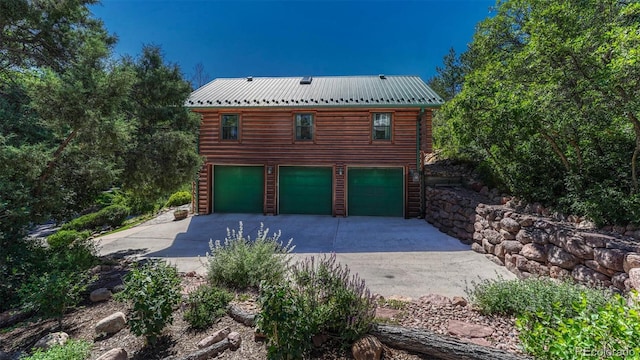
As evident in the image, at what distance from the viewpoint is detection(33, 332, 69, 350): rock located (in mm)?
2688

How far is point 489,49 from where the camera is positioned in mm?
9953

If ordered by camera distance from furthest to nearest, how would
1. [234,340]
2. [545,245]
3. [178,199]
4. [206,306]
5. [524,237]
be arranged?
[178,199], [524,237], [545,245], [206,306], [234,340]

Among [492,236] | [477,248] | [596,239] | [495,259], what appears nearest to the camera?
[596,239]

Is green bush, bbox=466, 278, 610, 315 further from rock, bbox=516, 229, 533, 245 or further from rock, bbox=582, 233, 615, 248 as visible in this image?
rock, bbox=516, 229, 533, 245

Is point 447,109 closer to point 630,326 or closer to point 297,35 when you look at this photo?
point 630,326

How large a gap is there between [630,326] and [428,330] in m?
1.42

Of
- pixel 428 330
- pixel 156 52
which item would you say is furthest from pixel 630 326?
pixel 156 52

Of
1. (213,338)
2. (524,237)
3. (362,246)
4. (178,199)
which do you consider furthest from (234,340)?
(178,199)

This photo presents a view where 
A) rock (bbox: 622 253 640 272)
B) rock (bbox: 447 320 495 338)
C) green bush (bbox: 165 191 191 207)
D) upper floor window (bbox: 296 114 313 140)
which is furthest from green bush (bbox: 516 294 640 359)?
green bush (bbox: 165 191 191 207)

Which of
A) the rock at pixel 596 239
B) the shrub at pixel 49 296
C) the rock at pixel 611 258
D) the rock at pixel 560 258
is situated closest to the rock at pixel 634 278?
the rock at pixel 611 258

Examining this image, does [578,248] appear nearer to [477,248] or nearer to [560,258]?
[560,258]

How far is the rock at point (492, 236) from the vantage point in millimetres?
5194

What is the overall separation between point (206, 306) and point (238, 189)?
26.3 feet

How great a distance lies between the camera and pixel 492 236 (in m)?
5.37
